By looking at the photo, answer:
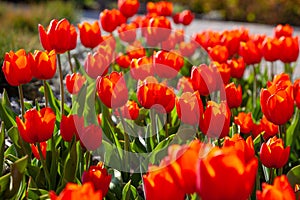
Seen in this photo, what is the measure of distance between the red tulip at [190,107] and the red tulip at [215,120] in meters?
0.07

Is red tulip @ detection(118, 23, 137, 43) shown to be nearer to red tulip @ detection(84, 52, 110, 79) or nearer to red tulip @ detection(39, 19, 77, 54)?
red tulip @ detection(84, 52, 110, 79)

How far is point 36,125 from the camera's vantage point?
1.87 metres

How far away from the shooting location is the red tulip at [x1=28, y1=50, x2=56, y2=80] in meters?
2.14

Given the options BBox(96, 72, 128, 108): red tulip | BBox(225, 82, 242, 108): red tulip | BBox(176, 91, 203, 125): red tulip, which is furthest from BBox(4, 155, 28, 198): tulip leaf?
BBox(225, 82, 242, 108): red tulip

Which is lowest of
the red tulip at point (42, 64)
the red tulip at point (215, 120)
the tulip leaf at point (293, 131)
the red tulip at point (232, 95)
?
the tulip leaf at point (293, 131)

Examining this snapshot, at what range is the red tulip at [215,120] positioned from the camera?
1.97 meters

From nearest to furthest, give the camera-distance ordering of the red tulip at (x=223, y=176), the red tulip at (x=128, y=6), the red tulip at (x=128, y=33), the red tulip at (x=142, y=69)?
1. the red tulip at (x=223, y=176)
2. the red tulip at (x=142, y=69)
3. the red tulip at (x=128, y=33)
4. the red tulip at (x=128, y=6)

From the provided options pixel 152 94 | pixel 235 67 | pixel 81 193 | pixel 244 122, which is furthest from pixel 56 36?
pixel 81 193

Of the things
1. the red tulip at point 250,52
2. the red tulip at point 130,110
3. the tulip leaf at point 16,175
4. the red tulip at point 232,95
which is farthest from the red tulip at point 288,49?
the tulip leaf at point 16,175

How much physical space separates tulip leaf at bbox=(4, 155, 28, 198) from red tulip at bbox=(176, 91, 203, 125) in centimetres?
64

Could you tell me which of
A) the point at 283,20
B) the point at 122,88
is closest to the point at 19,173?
the point at 122,88

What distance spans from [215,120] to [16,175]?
708 mm

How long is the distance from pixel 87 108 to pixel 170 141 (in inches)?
22.3

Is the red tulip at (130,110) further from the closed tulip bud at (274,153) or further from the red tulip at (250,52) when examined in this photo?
the red tulip at (250,52)
